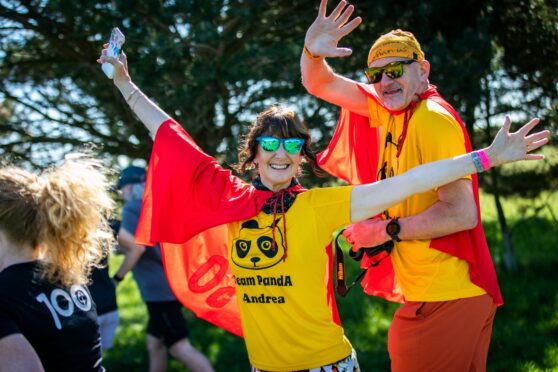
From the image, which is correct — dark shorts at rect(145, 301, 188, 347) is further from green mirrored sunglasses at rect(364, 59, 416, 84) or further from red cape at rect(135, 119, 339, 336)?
green mirrored sunglasses at rect(364, 59, 416, 84)

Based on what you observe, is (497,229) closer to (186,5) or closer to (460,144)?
(186,5)

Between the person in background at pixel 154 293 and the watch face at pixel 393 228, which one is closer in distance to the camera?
the watch face at pixel 393 228

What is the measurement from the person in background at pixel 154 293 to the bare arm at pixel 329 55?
222 cm

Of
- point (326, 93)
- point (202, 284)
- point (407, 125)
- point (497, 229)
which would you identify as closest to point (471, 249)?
point (407, 125)

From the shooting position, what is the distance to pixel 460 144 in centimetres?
280

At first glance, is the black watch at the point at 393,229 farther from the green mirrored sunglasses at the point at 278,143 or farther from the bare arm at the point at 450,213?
the green mirrored sunglasses at the point at 278,143

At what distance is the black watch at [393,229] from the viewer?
286 cm

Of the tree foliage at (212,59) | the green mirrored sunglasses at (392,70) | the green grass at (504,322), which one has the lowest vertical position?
the green grass at (504,322)

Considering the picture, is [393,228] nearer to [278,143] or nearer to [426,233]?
[426,233]

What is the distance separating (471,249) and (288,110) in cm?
98

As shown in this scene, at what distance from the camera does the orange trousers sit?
9.36 feet

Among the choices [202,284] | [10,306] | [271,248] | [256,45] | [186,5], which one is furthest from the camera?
[256,45]

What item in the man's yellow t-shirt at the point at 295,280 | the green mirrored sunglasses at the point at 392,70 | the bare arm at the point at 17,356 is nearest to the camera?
the bare arm at the point at 17,356

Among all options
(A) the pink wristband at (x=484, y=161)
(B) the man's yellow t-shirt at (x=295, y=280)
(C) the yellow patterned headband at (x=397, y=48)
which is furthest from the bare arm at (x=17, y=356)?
(C) the yellow patterned headband at (x=397, y=48)
